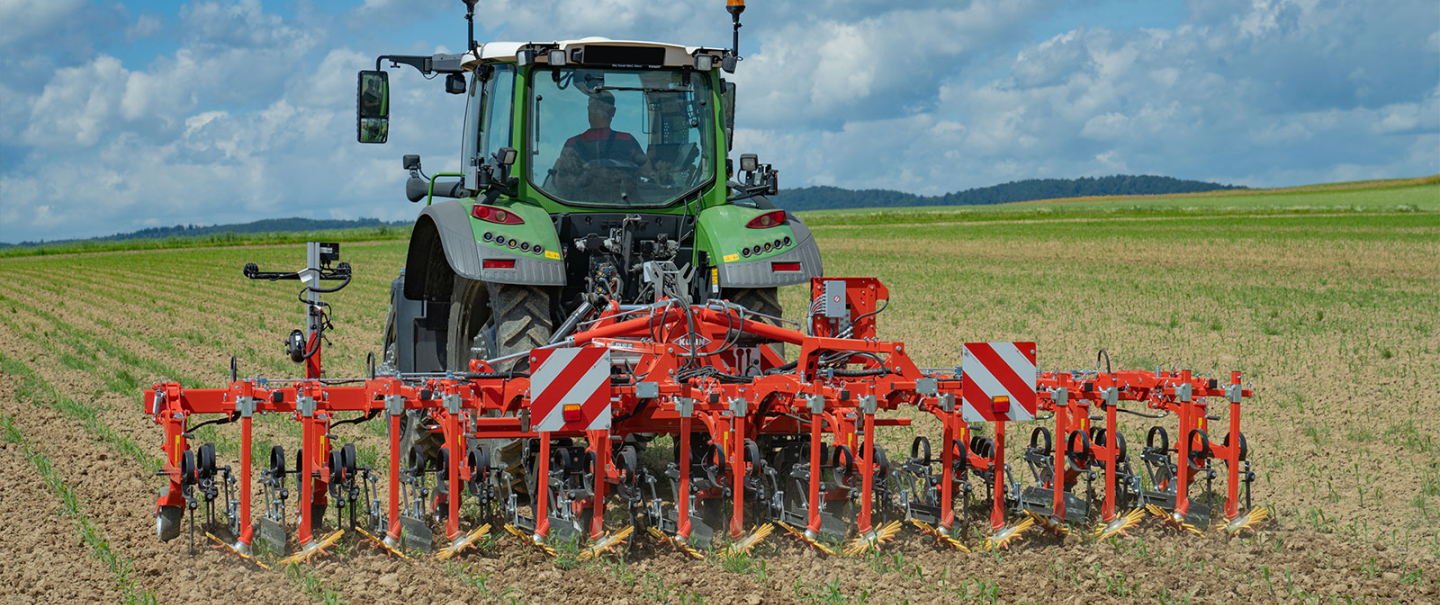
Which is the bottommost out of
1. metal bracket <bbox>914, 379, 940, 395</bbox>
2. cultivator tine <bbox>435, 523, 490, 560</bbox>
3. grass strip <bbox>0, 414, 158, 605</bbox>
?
grass strip <bbox>0, 414, 158, 605</bbox>

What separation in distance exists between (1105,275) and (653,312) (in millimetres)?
18828

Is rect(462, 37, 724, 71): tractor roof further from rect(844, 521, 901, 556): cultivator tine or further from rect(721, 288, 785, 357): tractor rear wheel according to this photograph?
rect(844, 521, 901, 556): cultivator tine

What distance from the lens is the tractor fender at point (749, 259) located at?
6.14 m

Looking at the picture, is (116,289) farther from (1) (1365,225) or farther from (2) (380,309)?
(1) (1365,225)

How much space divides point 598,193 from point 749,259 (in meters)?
0.96

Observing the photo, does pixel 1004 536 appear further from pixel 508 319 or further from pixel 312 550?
pixel 312 550

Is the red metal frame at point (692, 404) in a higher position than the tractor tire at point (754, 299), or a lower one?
lower

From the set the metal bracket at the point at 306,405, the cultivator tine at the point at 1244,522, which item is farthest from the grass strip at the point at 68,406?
the cultivator tine at the point at 1244,522

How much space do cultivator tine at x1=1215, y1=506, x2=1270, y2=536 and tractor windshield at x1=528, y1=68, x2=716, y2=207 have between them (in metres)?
3.08

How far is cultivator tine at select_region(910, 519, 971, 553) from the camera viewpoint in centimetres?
521

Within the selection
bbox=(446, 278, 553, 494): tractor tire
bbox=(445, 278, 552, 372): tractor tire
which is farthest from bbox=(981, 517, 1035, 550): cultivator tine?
bbox=(445, 278, 552, 372): tractor tire

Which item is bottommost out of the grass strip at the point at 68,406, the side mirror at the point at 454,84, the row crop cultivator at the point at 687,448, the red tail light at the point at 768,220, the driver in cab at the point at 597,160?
the grass strip at the point at 68,406

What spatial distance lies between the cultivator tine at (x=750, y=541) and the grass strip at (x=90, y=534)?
2.18 meters

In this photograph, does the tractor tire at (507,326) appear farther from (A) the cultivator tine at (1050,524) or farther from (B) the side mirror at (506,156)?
(A) the cultivator tine at (1050,524)
